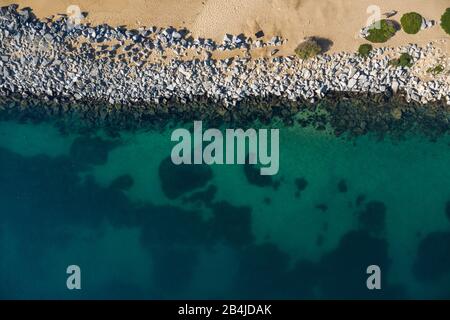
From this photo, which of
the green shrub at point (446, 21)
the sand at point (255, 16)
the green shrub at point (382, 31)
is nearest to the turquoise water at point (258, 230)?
Result: the sand at point (255, 16)

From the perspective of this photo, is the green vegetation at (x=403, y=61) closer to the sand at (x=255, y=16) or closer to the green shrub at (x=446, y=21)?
the sand at (x=255, y=16)

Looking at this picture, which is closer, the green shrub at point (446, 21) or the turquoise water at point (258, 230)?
the green shrub at point (446, 21)

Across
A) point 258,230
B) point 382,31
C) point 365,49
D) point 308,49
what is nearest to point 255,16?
point 308,49

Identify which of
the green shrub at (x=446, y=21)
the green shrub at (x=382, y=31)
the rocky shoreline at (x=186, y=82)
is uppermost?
the green shrub at (x=446, y=21)

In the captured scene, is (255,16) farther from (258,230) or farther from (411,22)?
(258,230)

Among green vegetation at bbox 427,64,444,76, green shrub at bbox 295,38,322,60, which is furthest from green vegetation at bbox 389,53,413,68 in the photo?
green shrub at bbox 295,38,322,60

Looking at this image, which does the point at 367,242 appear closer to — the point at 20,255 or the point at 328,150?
the point at 328,150
